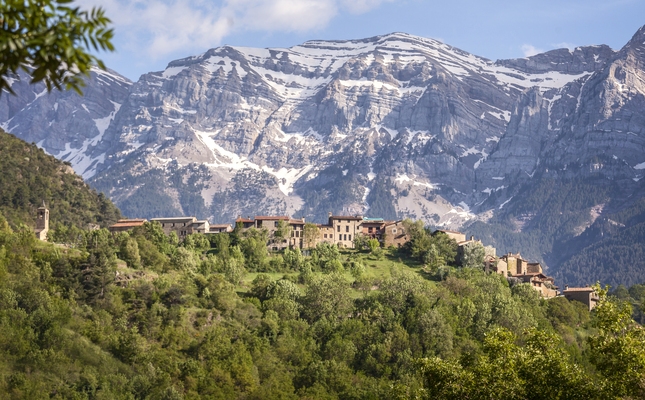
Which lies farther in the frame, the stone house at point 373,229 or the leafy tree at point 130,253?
the stone house at point 373,229

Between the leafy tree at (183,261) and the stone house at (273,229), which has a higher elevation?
the stone house at (273,229)

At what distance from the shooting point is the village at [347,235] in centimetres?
15950

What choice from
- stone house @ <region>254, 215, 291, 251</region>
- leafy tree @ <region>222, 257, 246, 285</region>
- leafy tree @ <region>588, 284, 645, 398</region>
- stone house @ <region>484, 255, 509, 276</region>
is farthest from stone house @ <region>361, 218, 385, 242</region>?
leafy tree @ <region>588, 284, 645, 398</region>

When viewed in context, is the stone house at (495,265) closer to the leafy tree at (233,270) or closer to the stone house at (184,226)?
the leafy tree at (233,270)

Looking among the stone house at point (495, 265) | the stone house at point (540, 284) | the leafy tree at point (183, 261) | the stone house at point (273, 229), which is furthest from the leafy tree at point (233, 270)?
the stone house at point (540, 284)

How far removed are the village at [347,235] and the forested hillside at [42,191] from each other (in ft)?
16.0

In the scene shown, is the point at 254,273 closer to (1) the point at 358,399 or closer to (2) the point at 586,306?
(1) the point at 358,399

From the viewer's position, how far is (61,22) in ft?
49.5

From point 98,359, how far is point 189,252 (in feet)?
134

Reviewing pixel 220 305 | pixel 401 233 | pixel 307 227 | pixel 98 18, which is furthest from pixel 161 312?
pixel 98 18

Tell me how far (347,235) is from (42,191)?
190 feet

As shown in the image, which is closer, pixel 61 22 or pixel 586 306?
pixel 61 22

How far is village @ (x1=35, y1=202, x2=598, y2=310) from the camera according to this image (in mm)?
159500

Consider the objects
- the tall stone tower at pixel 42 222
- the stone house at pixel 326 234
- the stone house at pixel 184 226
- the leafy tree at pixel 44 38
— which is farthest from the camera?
the stone house at pixel 184 226
